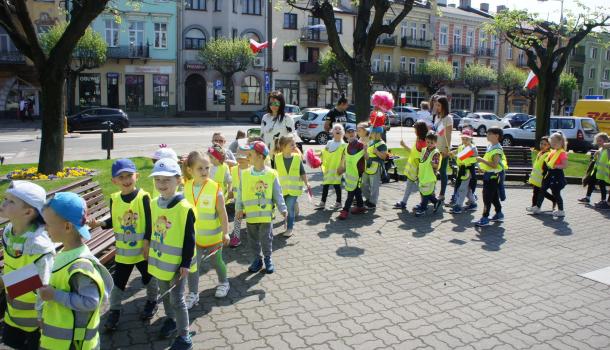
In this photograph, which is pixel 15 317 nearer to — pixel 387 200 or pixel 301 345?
pixel 301 345

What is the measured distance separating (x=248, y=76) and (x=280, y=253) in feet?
132

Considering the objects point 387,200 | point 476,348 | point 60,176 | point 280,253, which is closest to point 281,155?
point 280,253

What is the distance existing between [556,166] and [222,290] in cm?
651

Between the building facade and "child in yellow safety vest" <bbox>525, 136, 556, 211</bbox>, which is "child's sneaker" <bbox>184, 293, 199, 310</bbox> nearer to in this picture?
"child in yellow safety vest" <bbox>525, 136, 556, 211</bbox>

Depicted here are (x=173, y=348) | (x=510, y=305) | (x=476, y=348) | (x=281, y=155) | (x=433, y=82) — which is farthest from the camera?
(x=433, y=82)

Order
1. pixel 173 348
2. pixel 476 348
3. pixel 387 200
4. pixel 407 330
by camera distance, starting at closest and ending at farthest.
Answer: pixel 173 348
pixel 476 348
pixel 407 330
pixel 387 200

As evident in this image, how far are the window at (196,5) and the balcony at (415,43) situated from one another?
2091 centimetres

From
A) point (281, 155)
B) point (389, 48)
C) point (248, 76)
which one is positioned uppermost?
point (389, 48)

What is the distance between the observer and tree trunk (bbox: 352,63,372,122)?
47.8 ft

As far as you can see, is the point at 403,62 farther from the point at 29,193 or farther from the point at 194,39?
the point at 29,193

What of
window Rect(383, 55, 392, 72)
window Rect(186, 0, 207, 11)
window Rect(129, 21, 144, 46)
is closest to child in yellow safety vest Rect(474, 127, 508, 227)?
window Rect(129, 21, 144, 46)

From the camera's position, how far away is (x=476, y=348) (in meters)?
4.34

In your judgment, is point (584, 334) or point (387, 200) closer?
point (584, 334)

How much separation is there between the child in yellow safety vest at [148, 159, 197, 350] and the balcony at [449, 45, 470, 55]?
56774mm
